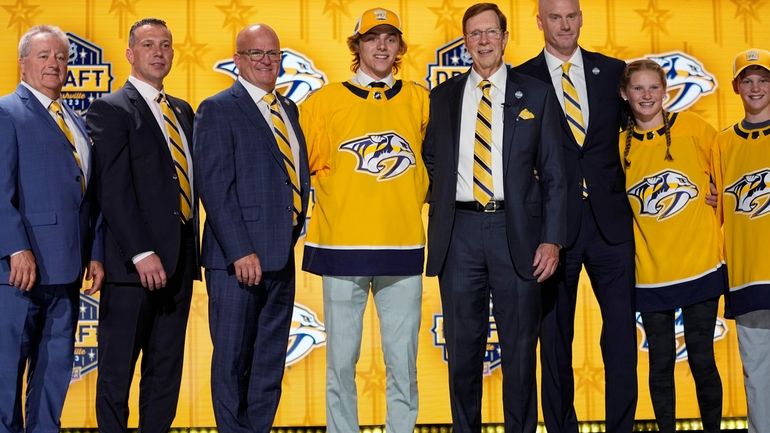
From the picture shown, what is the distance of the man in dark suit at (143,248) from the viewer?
2.81 meters

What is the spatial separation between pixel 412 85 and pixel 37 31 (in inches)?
53.0

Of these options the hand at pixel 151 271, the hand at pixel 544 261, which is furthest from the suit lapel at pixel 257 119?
the hand at pixel 544 261

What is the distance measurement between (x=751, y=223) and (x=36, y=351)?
8.47ft

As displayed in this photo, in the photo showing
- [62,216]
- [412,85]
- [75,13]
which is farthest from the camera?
[75,13]

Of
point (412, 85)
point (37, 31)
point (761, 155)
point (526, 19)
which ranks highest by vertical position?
point (526, 19)

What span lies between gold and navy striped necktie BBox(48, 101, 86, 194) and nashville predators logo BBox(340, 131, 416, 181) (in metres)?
0.90

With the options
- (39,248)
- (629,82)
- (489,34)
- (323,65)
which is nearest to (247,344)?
(39,248)

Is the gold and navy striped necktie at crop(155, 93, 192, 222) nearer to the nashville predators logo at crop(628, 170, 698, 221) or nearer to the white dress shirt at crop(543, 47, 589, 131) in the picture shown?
the white dress shirt at crop(543, 47, 589, 131)

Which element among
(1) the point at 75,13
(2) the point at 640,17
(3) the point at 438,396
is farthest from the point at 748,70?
(1) the point at 75,13

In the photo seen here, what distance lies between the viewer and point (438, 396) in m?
4.14

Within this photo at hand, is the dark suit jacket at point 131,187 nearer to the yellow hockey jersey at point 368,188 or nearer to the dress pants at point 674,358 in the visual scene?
the yellow hockey jersey at point 368,188

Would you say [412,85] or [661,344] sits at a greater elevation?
[412,85]

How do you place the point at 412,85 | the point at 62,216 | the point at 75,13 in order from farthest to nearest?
the point at 75,13, the point at 412,85, the point at 62,216

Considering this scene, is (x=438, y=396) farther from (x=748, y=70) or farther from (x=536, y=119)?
(x=748, y=70)
